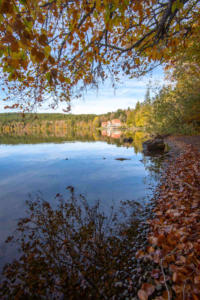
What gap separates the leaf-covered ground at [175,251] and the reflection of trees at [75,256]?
0.43m

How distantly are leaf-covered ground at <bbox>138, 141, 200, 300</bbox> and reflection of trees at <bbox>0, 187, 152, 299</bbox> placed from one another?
0.43 m

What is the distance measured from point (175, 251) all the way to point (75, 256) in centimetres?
238

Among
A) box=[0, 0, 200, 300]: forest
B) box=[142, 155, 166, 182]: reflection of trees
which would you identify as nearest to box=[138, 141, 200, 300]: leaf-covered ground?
box=[0, 0, 200, 300]: forest

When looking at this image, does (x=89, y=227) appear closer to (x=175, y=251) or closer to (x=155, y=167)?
(x=175, y=251)

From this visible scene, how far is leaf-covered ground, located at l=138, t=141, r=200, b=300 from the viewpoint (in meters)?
2.52

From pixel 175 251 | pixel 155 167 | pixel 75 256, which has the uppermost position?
pixel 175 251

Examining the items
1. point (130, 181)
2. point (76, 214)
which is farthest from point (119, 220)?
point (130, 181)

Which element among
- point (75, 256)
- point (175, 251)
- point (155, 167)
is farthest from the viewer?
point (155, 167)

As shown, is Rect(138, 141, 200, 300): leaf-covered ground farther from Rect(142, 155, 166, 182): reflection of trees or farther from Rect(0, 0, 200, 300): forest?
Rect(142, 155, 166, 182): reflection of trees

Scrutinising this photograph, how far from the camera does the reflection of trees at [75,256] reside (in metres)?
3.23

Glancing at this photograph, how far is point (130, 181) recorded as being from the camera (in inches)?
406

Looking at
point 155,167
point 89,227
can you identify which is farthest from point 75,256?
point 155,167

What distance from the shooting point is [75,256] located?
4016 millimetres

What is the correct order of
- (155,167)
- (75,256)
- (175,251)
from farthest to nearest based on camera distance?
(155,167) → (75,256) → (175,251)
